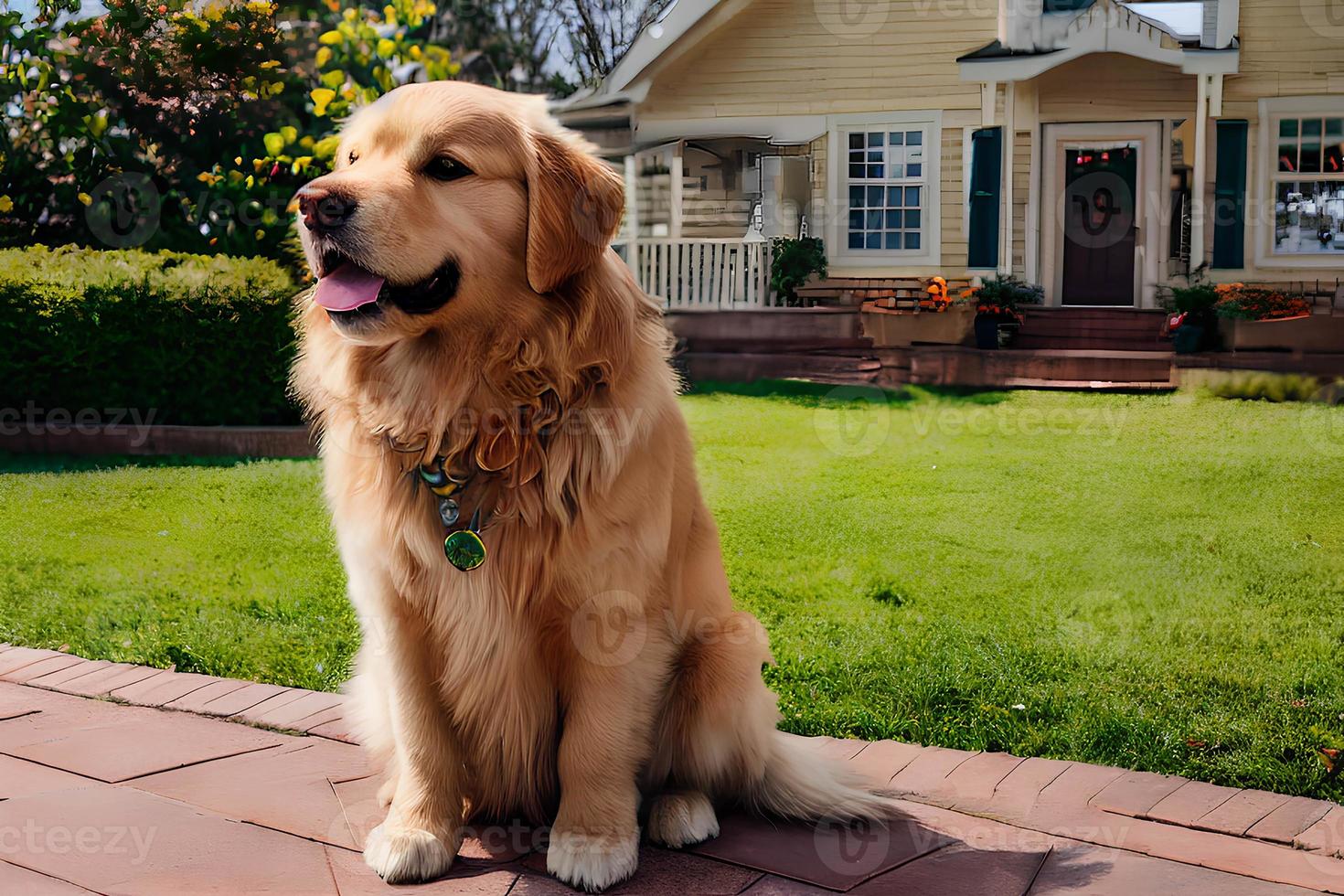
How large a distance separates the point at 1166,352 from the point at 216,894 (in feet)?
18.5

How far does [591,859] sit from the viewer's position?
5.77 feet

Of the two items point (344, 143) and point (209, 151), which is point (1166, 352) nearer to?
point (344, 143)

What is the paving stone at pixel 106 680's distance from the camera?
2.87 metres

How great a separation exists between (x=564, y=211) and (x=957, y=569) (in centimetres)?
294

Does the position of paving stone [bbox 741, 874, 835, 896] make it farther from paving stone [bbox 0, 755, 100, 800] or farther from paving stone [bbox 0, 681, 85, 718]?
paving stone [bbox 0, 681, 85, 718]

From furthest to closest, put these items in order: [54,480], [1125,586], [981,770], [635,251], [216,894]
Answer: [635,251] < [54,480] < [1125,586] < [981,770] < [216,894]

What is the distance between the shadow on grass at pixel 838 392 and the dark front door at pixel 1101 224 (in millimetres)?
713

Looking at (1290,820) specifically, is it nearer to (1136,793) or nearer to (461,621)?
(1136,793)

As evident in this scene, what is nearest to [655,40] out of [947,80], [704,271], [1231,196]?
[704,271]

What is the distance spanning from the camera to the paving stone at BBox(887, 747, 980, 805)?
2.23 metres

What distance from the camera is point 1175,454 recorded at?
17.4 feet

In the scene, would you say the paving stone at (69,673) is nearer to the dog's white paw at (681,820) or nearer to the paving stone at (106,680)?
the paving stone at (106,680)

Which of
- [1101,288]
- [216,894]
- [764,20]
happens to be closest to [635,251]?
[764,20]

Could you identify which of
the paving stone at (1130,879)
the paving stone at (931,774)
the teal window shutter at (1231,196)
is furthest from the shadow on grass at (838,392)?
the paving stone at (1130,879)
